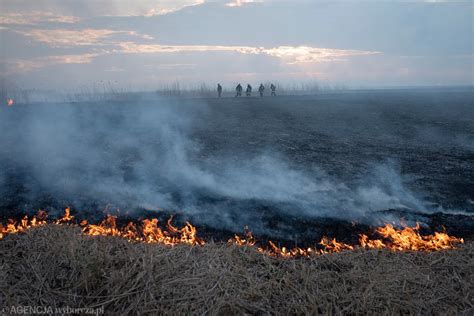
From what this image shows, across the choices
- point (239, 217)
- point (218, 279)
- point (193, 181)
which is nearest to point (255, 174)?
point (193, 181)

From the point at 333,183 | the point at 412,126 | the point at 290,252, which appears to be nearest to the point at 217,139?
the point at 333,183

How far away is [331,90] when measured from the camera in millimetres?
69375

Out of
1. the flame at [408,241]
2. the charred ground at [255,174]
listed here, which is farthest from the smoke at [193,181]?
the flame at [408,241]

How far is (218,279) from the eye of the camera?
400 cm

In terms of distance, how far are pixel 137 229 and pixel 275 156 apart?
20.0 ft

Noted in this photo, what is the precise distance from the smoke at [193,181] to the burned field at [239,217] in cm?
5

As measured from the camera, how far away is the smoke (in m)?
6.80

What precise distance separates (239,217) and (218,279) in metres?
2.37

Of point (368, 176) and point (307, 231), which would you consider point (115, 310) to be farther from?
point (368, 176)

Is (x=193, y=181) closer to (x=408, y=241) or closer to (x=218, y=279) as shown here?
(x=218, y=279)

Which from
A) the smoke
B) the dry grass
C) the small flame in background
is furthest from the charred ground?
the dry grass

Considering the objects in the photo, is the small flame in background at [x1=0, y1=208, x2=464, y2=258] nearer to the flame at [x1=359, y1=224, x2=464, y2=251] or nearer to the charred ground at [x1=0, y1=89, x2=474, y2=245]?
the flame at [x1=359, y1=224, x2=464, y2=251]

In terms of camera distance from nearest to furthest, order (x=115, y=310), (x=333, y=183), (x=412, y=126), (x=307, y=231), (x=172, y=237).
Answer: (x=115, y=310), (x=172, y=237), (x=307, y=231), (x=333, y=183), (x=412, y=126)

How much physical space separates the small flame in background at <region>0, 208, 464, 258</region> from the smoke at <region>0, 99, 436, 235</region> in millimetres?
613
